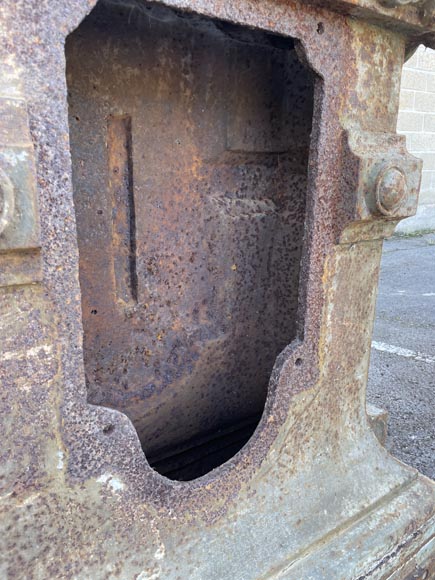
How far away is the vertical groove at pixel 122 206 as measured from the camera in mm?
1010

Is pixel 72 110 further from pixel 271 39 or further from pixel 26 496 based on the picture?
pixel 26 496

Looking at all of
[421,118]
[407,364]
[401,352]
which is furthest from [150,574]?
[421,118]

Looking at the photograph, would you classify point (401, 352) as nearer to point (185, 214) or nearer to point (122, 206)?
point (185, 214)

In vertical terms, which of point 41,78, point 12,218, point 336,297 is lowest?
point 336,297

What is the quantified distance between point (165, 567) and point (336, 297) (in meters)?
0.59

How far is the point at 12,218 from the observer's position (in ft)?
1.91

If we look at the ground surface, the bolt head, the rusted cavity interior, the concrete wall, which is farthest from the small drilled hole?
the concrete wall

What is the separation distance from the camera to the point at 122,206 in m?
1.05

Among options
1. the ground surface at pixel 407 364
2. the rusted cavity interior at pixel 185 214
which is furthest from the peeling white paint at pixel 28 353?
the ground surface at pixel 407 364

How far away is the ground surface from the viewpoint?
1.80 m

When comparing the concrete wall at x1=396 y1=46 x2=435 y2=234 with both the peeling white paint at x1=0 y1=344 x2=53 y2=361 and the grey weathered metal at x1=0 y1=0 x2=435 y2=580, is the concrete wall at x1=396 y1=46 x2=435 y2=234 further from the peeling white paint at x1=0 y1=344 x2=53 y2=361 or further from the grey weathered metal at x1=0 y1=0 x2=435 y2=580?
the peeling white paint at x1=0 y1=344 x2=53 y2=361

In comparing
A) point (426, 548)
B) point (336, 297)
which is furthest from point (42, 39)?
point (426, 548)

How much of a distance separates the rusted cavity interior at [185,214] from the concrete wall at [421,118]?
16.8 ft

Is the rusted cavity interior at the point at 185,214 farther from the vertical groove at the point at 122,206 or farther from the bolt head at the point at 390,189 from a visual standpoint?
the bolt head at the point at 390,189
